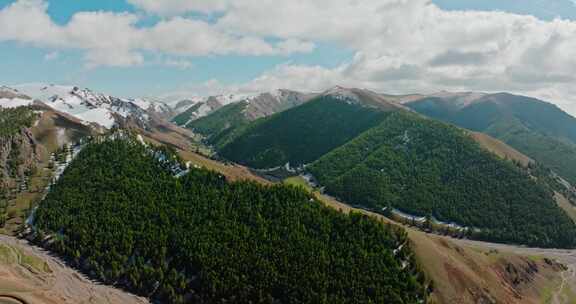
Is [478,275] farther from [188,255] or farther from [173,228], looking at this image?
[173,228]

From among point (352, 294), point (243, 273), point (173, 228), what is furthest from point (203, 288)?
point (352, 294)

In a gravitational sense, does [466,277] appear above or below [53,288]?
above

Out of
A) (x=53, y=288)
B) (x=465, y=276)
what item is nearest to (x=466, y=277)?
(x=465, y=276)

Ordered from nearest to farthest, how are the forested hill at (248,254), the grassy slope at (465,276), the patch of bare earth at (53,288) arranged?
the patch of bare earth at (53,288) → the forested hill at (248,254) → the grassy slope at (465,276)

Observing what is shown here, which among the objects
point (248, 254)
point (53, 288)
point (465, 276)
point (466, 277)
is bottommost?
point (53, 288)

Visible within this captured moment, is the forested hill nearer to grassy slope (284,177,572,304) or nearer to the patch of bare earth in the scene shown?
the patch of bare earth

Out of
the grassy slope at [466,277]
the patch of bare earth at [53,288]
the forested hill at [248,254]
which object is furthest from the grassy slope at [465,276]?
the patch of bare earth at [53,288]

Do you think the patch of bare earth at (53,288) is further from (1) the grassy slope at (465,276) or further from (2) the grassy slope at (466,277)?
(2) the grassy slope at (466,277)

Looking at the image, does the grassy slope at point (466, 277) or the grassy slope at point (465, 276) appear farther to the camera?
the grassy slope at point (466, 277)

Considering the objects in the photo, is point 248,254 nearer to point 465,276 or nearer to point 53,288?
point 53,288
